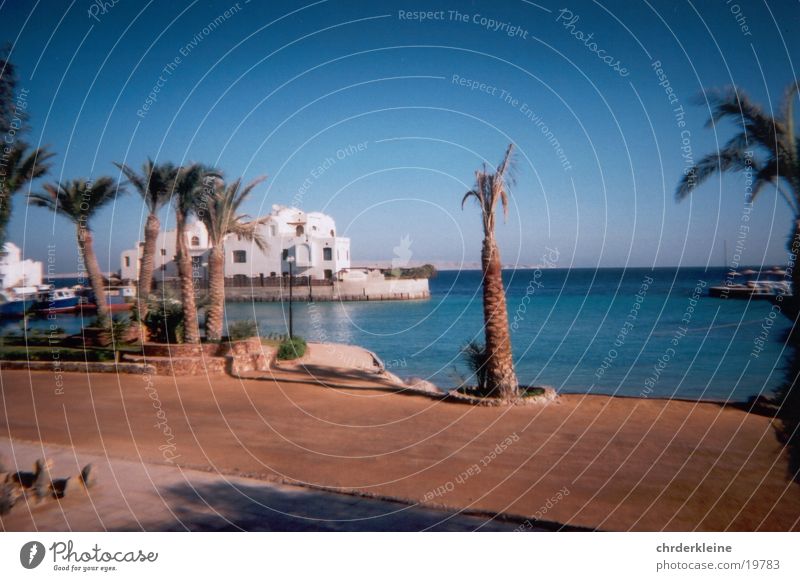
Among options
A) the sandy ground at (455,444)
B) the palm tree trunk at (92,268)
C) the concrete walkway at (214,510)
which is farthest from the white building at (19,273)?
the concrete walkway at (214,510)

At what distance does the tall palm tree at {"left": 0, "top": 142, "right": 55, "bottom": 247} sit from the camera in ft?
28.9

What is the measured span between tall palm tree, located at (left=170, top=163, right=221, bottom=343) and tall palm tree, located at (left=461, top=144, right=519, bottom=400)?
9.16 m

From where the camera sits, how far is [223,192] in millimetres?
17438

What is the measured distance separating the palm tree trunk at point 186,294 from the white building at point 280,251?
3055 centimetres

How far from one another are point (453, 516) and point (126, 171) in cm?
1998

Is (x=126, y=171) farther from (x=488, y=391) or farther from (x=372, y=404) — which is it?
(x=488, y=391)

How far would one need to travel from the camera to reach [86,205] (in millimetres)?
20938

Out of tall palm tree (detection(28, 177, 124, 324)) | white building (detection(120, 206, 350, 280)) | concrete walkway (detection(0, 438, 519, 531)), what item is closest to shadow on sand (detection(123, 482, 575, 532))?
concrete walkway (detection(0, 438, 519, 531))

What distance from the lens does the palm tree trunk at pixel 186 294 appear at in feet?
54.3
